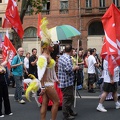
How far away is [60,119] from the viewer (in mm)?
6398

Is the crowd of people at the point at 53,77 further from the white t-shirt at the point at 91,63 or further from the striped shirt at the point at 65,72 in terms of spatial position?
the white t-shirt at the point at 91,63

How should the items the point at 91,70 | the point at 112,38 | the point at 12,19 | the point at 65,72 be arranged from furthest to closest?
the point at 91,70
the point at 12,19
the point at 112,38
the point at 65,72

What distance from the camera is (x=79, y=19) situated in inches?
1218

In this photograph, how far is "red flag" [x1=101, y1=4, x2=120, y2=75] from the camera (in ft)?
22.3

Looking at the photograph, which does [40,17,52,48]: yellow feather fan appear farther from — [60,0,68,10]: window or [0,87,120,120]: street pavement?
[60,0,68,10]: window

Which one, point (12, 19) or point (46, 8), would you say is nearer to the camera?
point (12, 19)

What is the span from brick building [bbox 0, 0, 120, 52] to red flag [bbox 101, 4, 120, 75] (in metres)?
23.3

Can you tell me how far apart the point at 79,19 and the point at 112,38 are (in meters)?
24.5

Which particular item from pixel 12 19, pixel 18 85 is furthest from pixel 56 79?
pixel 12 19

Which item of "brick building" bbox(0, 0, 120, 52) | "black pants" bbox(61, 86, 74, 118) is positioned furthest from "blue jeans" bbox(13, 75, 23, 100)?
"brick building" bbox(0, 0, 120, 52)

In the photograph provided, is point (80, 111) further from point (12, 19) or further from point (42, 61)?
point (12, 19)

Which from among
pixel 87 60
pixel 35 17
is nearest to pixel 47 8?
pixel 35 17

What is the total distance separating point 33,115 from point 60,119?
2.68 ft

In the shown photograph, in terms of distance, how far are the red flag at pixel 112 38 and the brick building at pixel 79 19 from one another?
2326cm
